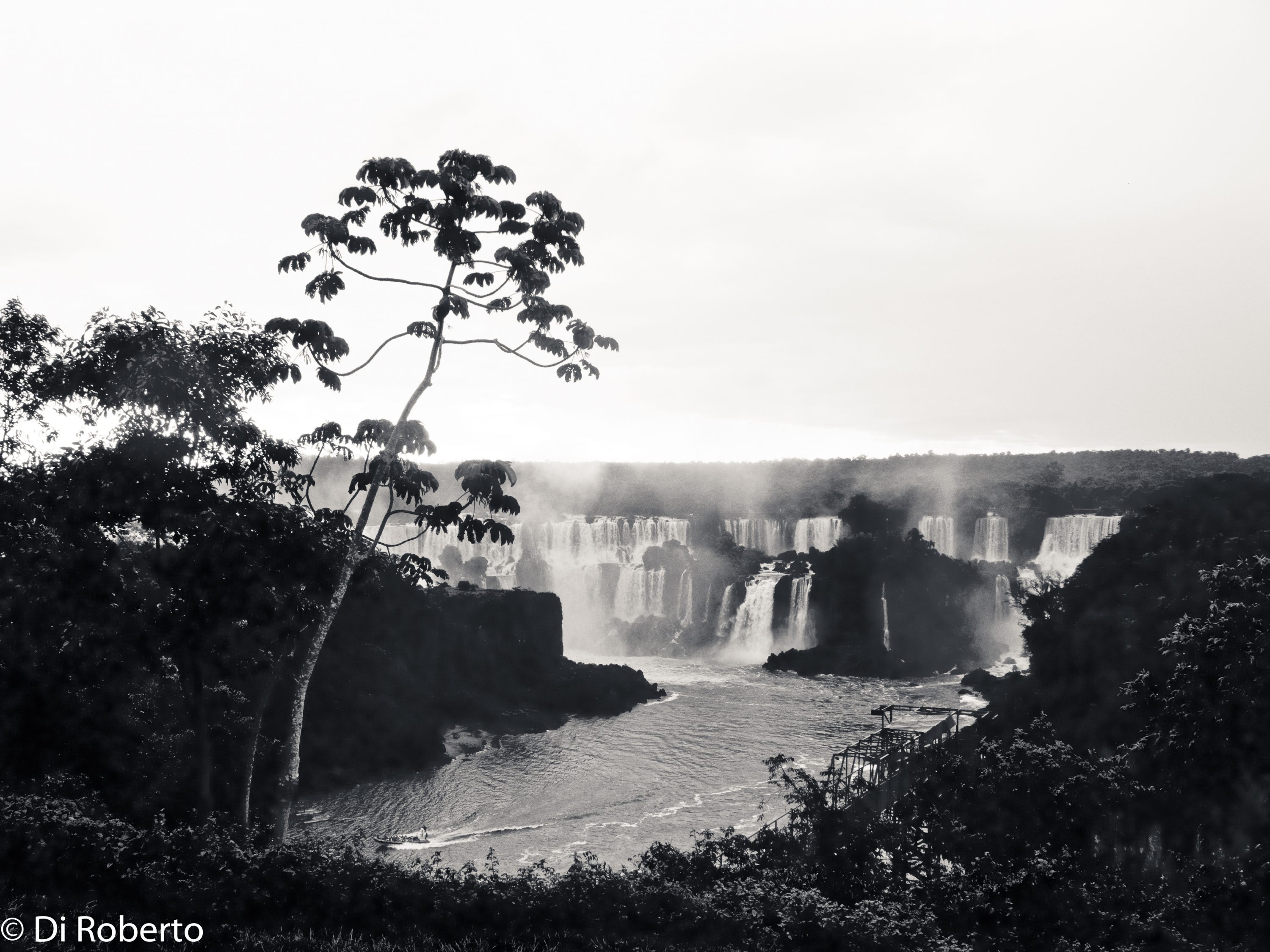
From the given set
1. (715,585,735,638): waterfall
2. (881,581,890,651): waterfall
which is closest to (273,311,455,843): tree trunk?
(881,581,890,651): waterfall

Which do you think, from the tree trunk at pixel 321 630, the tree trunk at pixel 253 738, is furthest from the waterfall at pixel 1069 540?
the tree trunk at pixel 253 738

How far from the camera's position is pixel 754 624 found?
228ft

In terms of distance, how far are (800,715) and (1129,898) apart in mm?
35328

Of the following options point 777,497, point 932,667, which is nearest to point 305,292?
point 932,667

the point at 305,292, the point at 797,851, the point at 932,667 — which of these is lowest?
the point at 932,667

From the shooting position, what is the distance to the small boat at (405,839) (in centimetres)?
2628

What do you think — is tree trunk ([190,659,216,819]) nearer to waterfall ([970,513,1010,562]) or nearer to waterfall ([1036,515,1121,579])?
waterfall ([1036,515,1121,579])

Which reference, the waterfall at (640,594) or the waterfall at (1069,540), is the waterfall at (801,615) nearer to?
the waterfall at (640,594)

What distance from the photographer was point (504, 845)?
88.4ft

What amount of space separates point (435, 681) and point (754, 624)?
31029 millimetres

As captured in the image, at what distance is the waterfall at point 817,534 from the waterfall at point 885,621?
53.9ft

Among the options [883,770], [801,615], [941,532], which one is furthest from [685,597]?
[883,770]

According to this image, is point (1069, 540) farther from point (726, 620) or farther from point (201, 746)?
point (201, 746)

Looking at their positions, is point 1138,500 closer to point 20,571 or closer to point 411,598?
point 411,598
